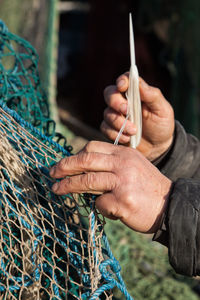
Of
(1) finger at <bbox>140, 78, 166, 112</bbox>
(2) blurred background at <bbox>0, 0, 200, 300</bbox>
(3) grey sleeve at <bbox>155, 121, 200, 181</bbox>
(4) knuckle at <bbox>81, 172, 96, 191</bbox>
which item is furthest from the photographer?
(2) blurred background at <bbox>0, 0, 200, 300</bbox>

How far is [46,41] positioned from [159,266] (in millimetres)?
2968

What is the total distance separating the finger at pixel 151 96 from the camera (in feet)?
4.79

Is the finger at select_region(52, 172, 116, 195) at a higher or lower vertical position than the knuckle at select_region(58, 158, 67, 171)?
lower

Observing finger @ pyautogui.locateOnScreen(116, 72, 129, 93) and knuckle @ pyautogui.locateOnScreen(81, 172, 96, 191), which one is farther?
finger @ pyautogui.locateOnScreen(116, 72, 129, 93)

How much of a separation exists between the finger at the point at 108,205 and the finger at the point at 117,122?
1.28 feet

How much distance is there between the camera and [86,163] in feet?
3.32

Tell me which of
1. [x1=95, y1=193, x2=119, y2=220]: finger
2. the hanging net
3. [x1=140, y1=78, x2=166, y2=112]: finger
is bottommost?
the hanging net

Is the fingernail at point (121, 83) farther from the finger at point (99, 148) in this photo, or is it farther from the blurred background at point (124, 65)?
the blurred background at point (124, 65)

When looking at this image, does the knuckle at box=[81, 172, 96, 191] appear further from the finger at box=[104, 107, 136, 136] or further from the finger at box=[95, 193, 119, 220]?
the finger at box=[104, 107, 136, 136]

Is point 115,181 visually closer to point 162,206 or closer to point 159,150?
point 162,206

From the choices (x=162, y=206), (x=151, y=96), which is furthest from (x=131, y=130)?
(x=162, y=206)

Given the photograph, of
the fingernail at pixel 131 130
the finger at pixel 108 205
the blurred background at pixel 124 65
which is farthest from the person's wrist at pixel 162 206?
the blurred background at pixel 124 65

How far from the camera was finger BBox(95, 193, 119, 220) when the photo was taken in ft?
3.35

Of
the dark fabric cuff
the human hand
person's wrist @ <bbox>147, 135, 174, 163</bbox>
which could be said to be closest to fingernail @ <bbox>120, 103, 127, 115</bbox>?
the human hand
